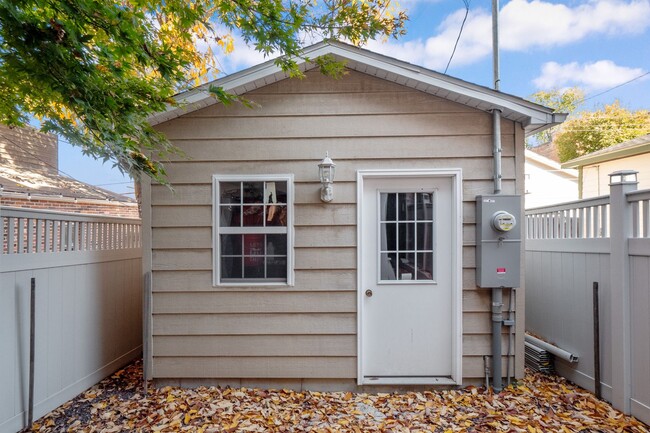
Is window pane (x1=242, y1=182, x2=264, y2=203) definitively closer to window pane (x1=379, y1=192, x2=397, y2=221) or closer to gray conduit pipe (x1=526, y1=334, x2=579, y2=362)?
window pane (x1=379, y1=192, x2=397, y2=221)

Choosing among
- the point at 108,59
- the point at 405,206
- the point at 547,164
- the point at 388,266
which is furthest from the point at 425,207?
the point at 547,164

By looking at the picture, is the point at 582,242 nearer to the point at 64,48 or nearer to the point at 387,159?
the point at 387,159

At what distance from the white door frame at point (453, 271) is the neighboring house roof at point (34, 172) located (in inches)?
176

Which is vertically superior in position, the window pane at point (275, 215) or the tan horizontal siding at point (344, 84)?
the tan horizontal siding at point (344, 84)

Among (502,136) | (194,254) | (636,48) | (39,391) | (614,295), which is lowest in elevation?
(39,391)

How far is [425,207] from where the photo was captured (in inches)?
144

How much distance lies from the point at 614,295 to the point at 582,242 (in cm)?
62

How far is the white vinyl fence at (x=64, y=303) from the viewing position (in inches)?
108

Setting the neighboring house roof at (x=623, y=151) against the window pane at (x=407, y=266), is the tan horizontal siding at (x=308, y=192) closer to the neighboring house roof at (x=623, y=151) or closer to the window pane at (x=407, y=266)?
the window pane at (x=407, y=266)

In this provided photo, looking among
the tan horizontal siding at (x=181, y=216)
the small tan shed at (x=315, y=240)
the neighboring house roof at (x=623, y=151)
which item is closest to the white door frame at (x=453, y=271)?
the small tan shed at (x=315, y=240)

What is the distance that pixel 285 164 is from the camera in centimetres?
362

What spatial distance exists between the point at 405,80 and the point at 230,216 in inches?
80.8

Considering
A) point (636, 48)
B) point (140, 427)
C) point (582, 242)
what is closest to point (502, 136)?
point (582, 242)

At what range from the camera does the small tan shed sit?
141 inches
